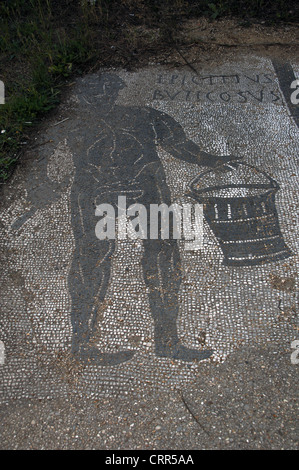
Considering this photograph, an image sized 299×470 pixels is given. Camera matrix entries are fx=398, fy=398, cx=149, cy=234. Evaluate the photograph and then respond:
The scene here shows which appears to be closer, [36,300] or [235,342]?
[235,342]

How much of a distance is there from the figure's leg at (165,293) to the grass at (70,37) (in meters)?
2.06

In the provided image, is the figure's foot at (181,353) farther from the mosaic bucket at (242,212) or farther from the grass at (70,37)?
the grass at (70,37)

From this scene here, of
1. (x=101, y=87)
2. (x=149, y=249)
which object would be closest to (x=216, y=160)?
(x=149, y=249)

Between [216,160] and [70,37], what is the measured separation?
323 cm

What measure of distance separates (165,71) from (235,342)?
372cm

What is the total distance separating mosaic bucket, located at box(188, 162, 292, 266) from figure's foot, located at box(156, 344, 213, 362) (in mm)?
793

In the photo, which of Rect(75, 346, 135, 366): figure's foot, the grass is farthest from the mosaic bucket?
the grass

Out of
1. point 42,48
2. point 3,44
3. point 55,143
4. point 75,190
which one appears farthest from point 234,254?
point 3,44

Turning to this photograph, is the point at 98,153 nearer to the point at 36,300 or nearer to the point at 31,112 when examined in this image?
the point at 31,112

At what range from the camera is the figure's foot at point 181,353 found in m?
2.75

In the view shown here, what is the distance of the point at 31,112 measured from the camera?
15.0 ft

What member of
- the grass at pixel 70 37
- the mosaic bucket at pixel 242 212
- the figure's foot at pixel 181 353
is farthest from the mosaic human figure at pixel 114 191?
the grass at pixel 70 37

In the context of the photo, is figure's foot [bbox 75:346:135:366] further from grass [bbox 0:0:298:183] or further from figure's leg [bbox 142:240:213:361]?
grass [bbox 0:0:298:183]

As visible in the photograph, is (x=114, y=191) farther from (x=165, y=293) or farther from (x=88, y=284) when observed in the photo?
(x=165, y=293)
